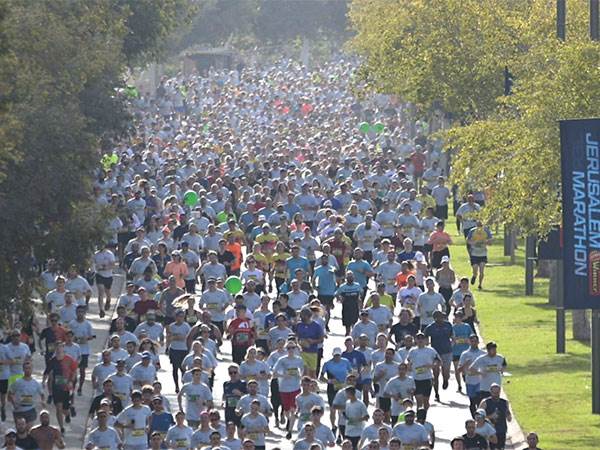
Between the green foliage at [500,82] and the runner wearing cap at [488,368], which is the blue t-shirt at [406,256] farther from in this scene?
the runner wearing cap at [488,368]

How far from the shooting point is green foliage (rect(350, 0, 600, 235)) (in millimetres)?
34719

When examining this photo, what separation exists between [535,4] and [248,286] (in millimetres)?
11184

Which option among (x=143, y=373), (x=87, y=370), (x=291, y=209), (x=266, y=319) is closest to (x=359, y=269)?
(x=266, y=319)

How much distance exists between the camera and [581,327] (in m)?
37.8

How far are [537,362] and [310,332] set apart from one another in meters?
5.49

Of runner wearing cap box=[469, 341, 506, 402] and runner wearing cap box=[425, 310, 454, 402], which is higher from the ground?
runner wearing cap box=[425, 310, 454, 402]

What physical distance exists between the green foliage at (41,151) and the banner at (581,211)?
620cm

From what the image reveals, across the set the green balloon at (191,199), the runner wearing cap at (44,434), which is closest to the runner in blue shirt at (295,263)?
the green balloon at (191,199)

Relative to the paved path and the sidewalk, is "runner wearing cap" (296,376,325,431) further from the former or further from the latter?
the sidewalk

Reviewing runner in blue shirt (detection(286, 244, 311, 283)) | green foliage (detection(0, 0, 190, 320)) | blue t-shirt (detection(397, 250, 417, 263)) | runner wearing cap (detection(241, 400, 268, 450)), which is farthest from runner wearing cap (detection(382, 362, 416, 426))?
blue t-shirt (detection(397, 250, 417, 263))

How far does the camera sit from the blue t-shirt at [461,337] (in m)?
31.5

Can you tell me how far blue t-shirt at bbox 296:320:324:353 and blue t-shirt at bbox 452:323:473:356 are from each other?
1765mm

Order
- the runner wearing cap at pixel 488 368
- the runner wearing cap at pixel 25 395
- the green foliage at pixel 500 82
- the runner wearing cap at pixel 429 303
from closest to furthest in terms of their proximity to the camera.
→ the runner wearing cap at pixel 25 395
the runner wearing cap at pixel 488 368
the runner wearing cap at pixel 429 303
the green foliage at pixel 500 82

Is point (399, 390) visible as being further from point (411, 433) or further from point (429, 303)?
point (429, 303)
